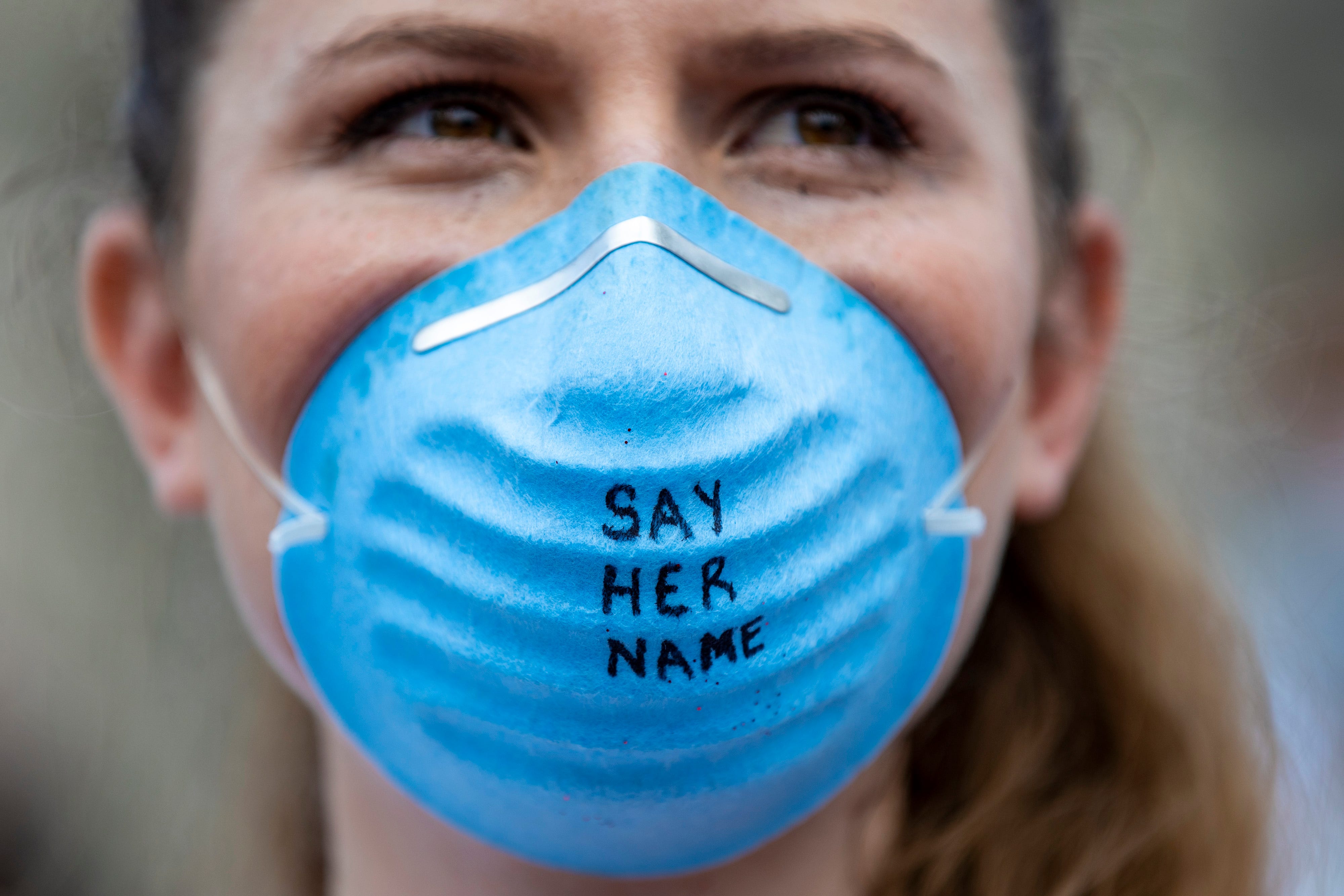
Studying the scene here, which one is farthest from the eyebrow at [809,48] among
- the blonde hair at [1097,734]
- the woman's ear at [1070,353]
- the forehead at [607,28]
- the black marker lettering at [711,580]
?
the blonde hair at [1097,734]

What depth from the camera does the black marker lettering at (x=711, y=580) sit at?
0.98 m

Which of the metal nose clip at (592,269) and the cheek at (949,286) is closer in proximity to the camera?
the metal nose clip at (592,269)

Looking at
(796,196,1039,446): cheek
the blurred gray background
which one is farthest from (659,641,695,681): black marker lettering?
the blurred gray background

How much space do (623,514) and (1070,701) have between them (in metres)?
1.05

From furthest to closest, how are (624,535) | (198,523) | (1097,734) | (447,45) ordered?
(198,523) < (1097,734) < (447,45) < (624,535)

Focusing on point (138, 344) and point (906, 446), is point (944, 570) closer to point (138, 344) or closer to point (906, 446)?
Result: point (906, 446)

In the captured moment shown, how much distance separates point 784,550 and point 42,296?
1443 mm

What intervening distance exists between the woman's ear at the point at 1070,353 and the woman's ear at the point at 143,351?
103 centimetres

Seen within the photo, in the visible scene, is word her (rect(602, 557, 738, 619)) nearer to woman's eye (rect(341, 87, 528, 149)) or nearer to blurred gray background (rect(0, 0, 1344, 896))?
woman's eye (rect(341, 87, 528, 149))

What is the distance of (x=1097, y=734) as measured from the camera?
171cm

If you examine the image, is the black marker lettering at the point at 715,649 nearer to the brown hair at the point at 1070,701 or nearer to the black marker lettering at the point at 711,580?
the black marker lettering at the point at 711,580

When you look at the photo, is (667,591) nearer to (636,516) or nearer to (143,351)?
(636,516)

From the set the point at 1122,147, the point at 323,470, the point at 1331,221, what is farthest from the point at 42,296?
the point at 1331,221

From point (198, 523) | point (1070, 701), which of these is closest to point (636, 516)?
point (1070, 701)
